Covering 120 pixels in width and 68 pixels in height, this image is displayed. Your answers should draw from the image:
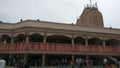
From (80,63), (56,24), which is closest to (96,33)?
(56,24)

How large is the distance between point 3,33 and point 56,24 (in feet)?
31.8

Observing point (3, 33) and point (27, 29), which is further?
point (3, 33)

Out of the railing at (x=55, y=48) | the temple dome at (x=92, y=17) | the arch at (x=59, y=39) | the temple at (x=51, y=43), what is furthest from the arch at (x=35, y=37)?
the temple dome at (x=92, y=17)

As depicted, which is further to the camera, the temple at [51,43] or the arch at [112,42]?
the arch at [112,42]

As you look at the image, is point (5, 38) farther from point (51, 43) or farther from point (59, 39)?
point (59, 39)

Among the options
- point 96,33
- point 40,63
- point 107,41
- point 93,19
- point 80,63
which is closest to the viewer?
point 80,63

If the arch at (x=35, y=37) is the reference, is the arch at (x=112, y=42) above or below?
below

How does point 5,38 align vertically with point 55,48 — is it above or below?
above

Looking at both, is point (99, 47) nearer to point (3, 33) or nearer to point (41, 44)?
point (41, 44)

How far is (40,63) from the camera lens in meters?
34.7

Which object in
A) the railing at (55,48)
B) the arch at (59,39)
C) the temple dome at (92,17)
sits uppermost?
the temple dome at (92,17)

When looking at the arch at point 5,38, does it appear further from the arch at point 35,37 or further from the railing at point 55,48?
the arch at point 35,37

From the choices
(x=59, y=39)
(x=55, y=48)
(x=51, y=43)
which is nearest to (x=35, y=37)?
(x=51, y=43)

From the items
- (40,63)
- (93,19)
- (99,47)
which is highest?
(93,19)
